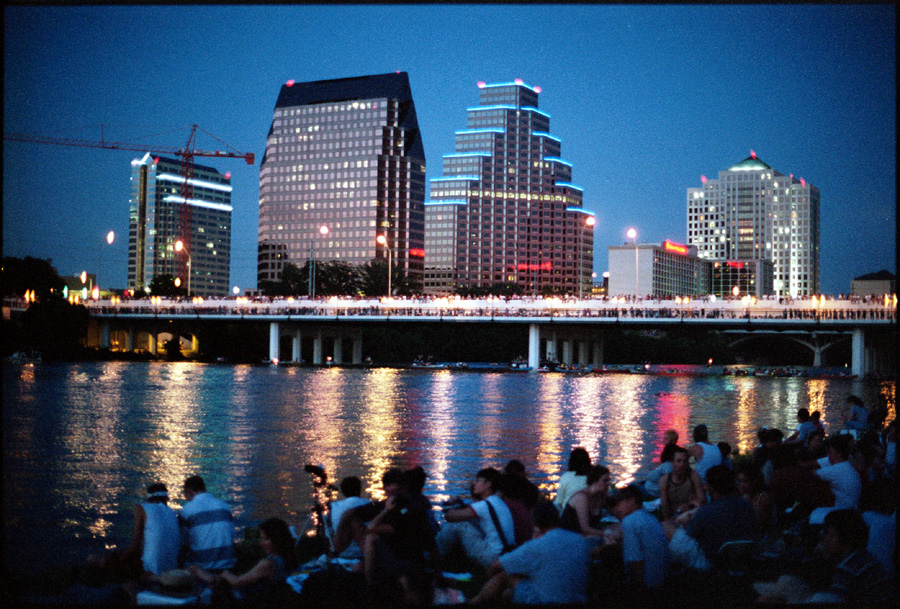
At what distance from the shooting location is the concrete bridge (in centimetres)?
10988

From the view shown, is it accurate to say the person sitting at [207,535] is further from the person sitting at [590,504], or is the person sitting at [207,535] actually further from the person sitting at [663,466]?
the person sitting at [663,466]

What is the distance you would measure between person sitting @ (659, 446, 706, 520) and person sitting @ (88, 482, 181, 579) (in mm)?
7182

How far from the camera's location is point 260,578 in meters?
10.2

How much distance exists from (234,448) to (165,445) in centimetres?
225

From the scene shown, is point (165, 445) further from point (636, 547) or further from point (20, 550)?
point (636, 547)

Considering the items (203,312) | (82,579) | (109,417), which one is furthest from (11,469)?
(203,312)

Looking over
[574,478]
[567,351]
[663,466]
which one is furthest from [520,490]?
[567,351]

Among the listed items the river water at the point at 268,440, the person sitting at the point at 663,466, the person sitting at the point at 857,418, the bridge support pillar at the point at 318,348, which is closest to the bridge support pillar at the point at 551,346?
the bridge support pillar at the point at 318,348

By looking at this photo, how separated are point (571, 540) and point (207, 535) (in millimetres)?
5050

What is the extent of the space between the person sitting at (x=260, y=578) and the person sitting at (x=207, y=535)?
1016mm

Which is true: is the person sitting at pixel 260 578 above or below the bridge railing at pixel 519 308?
below

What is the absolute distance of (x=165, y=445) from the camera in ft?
94.6

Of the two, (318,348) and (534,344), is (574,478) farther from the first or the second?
(318,348)

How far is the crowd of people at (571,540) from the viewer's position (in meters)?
9.22
